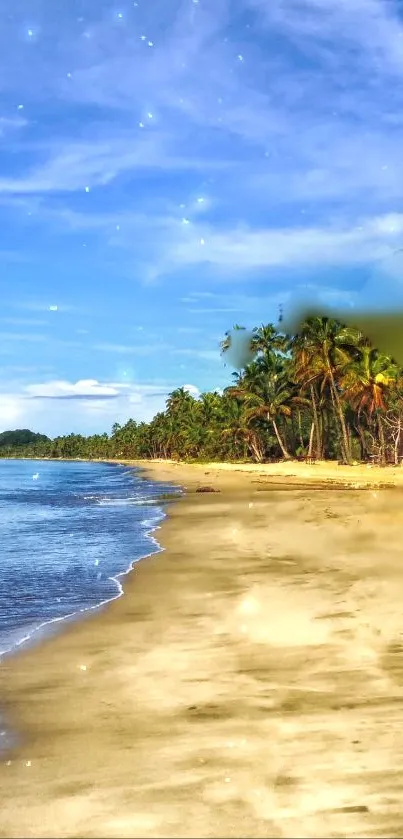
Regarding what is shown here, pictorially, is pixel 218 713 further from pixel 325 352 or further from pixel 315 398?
pixel 315 398

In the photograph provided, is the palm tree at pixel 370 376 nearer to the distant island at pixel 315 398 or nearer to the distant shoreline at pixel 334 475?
the distant island at pixel 315 398

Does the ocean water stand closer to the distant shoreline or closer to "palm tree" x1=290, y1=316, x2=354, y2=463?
the distant shoreline

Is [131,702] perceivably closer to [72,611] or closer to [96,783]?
[96,783]

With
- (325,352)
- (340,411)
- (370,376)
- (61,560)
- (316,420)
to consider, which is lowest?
(61,560)

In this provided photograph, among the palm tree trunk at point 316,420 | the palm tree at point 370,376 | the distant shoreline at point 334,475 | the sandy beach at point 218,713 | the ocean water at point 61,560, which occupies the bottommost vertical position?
the ocean water at point 61,560

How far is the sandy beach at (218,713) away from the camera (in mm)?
4293

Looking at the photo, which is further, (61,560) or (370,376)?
(370,376)

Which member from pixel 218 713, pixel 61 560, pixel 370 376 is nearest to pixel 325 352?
pixel 370 376

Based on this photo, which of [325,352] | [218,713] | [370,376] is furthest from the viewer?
[325,352]

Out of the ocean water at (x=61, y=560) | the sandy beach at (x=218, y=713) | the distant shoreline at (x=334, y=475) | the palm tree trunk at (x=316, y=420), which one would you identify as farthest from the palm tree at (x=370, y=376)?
the sandy beach at (x=218, y=713)

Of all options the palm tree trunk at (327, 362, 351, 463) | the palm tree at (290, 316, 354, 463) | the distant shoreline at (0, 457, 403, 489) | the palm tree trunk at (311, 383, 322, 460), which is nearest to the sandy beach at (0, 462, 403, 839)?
the distant shoreline at (0, 457, 403, 489)

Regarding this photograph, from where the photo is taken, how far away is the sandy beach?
4293 mm

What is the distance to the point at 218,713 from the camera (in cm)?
591

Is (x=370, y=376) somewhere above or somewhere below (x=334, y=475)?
above
